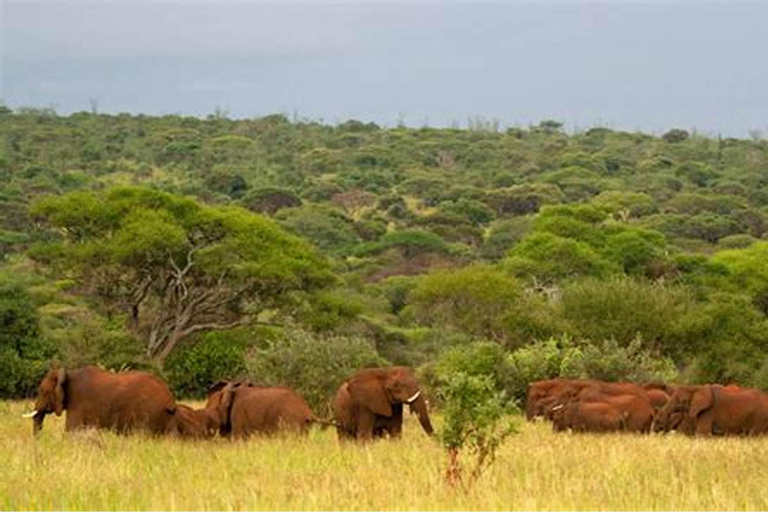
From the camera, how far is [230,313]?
42562mm

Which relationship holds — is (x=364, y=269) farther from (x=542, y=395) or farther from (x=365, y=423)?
(x=365, y=423)

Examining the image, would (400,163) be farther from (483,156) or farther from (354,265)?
(354,265)

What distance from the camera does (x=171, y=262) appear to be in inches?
1628

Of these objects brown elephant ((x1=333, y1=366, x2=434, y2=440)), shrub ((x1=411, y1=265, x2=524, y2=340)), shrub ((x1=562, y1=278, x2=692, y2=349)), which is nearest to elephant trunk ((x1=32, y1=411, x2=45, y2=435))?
brown elephant ((x1=333, y1=366, x2=434, y2=440))

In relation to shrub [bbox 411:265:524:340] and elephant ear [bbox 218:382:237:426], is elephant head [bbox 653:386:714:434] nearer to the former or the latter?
elephant ear [bbox 218:382:237:426]

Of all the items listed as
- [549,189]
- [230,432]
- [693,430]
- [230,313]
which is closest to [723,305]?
[230,313]

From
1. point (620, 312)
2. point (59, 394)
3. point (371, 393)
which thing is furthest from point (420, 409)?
point (620, 312)

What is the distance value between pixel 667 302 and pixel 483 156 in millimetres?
96857

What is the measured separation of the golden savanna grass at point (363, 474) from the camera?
10.8 metres

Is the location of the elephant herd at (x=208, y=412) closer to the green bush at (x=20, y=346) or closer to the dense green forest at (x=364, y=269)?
the dense green forest at (x=364, y=269)

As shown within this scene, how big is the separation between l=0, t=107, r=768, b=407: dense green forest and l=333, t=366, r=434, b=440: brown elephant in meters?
3.46

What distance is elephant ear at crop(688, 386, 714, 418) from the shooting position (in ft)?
68.5

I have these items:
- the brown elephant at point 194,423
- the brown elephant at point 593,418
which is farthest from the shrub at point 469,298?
the brown elephant at point 194,423

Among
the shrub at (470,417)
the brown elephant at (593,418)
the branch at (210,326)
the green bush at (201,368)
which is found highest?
the shrub at (470,417)
